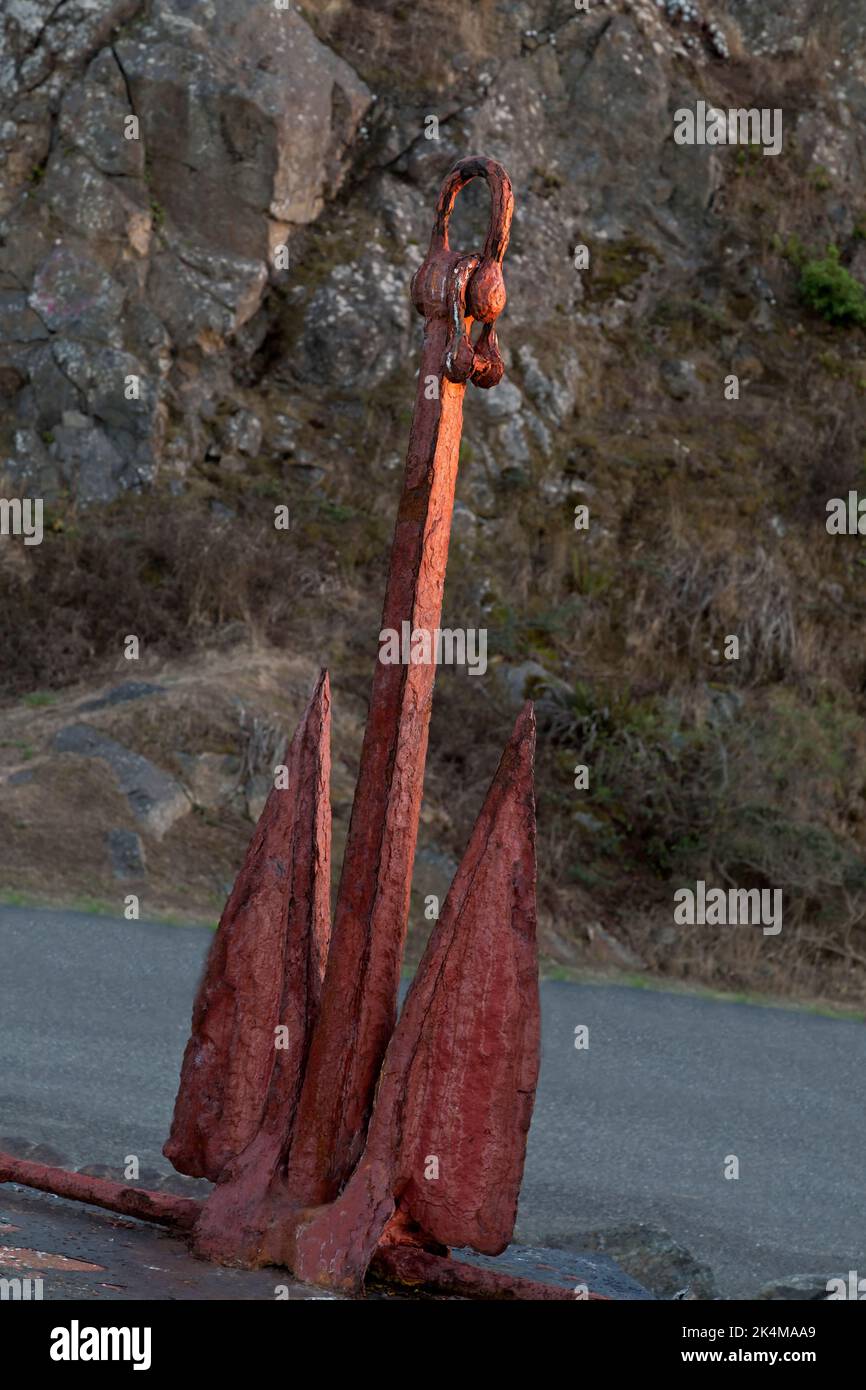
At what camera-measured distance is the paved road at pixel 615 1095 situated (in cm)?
468

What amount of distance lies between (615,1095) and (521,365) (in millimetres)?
9312

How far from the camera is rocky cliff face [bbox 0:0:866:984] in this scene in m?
11.0

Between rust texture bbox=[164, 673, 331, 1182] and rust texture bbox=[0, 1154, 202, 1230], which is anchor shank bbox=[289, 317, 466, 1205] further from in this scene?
rust texture bbox=[0, 1154, 202, 1230]

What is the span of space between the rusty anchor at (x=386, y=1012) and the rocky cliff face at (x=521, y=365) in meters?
6.47

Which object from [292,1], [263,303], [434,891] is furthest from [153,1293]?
[292,1]

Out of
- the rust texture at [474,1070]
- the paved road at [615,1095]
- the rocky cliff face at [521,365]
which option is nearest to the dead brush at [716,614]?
the rocky cliff face at [521,365]

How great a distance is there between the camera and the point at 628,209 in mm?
15773

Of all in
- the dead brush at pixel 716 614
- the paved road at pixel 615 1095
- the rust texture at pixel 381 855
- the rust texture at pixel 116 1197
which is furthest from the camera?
the dead brush at pixel 716 614

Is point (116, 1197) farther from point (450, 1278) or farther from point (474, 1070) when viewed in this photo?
point (474, 1070)

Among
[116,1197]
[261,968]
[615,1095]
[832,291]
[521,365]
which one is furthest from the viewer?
[832,291]

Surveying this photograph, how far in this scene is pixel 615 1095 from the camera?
6.04 meters

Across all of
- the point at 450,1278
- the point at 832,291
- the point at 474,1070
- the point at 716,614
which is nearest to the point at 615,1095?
the point at 450,1278

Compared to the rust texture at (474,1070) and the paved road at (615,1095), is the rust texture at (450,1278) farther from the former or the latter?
the paved road at (615,1095)

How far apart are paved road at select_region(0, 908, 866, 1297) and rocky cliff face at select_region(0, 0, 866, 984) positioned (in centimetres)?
230
